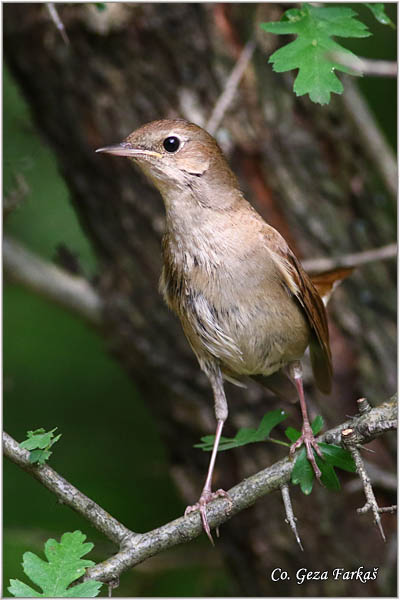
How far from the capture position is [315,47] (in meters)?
2.61

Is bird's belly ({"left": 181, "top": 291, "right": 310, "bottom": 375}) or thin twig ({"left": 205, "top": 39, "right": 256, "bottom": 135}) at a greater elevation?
thin twig ({"left": 205, "top": 39, "right": 256, "bottom": 135})

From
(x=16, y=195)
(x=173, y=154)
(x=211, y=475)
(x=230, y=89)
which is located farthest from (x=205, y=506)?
(x=230, y=89)

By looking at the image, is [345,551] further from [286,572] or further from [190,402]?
[190,402]

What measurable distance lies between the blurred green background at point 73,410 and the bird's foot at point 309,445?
2.58m

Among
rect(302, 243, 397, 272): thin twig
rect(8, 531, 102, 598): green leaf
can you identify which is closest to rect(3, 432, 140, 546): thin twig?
rect(8, 531, 102, 598): green leaf

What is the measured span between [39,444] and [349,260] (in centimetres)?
256

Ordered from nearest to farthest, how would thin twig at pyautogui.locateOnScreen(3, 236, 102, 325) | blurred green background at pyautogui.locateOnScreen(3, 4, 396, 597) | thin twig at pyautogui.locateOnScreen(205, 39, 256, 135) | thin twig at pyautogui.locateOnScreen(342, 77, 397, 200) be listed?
thin twig at pyautogui.locateOnScreen(205, 39, 256, 135)
thin twig at pyautogui.locateOnScreen(342, 77, 397, 200)
thin twig at pyautogui.locateOnScreen(3, 236, 102, 325)
blurred green background at pyautogui.locateOnScreen(3, 4, 396, 597)

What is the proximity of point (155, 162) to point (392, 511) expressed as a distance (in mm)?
1622

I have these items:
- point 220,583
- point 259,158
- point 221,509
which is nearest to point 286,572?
point 220,583

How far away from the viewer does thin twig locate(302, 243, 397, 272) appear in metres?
4.38

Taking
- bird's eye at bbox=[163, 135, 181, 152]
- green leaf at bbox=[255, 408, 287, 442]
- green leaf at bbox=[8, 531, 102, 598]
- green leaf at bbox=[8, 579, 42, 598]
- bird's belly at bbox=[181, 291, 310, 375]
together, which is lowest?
green leaf at bbox=[8, 579, 42, 598]

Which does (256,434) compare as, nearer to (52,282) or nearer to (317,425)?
(317,425)

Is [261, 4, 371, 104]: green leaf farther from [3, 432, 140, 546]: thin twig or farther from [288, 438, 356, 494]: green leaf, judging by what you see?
[3, 432, 140, 546]: thin twig

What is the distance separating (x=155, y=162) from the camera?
3.10 m
